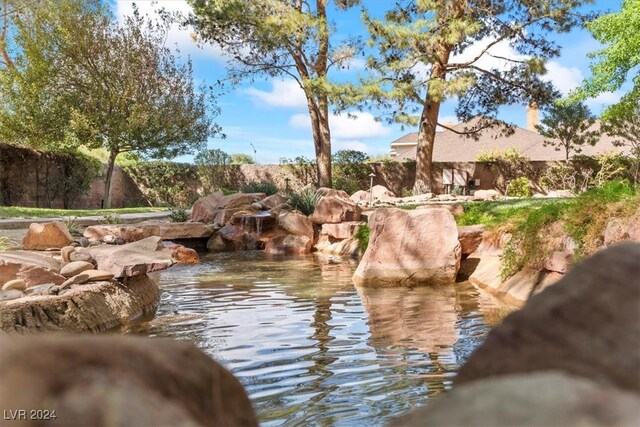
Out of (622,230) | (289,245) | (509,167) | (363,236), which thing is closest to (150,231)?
(289,245)

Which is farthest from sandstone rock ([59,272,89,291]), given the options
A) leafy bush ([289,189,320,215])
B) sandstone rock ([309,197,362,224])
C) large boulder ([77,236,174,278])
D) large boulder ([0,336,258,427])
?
leafy bush ([289,189,320,215])

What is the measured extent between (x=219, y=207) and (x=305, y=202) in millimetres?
2575

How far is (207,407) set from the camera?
1175 mm

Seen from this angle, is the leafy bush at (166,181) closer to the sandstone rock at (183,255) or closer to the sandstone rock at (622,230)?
the sandstone rock at (183,255)

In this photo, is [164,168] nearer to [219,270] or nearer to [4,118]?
[4,118]

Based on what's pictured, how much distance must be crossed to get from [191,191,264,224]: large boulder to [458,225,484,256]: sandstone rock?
880cm

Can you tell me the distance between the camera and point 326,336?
17.8ft

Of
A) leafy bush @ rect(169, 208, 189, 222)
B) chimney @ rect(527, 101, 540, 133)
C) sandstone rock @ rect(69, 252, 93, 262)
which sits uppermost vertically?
chimney @ rect(527, 101, 540, 133)

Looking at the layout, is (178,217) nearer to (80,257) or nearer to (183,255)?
(183,255)

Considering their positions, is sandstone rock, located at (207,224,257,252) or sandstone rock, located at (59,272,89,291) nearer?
sandstone rock, located at (59,272,89,291)

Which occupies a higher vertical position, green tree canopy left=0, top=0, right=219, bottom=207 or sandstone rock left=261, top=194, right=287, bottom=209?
green tree canopy left=0, top=0, right=219, bottom=207

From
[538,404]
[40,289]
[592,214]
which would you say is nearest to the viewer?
[538,404]

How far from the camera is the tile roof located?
37.4 m

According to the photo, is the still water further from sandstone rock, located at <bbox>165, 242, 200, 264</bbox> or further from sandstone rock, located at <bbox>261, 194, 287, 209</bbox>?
sandstone rock, located at <bbox>261, 194, 287, 209</bbox>
